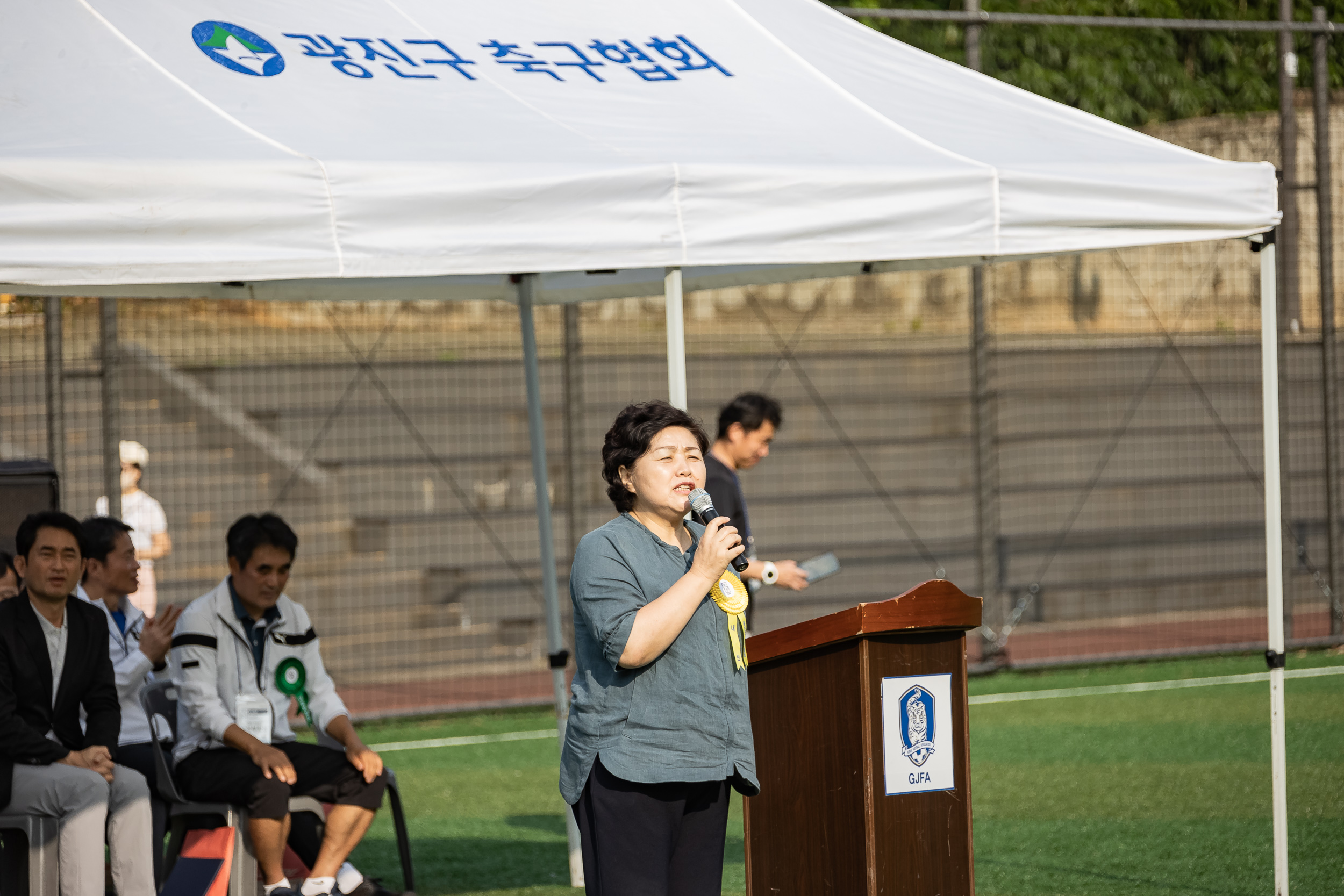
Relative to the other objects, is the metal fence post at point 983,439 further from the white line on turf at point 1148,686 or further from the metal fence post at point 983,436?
the white line on turf at point 1148,686

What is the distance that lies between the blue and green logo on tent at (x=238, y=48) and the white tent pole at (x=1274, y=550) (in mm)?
3130

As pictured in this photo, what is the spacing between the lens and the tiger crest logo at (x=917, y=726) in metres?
3.75

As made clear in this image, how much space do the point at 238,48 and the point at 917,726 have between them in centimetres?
279

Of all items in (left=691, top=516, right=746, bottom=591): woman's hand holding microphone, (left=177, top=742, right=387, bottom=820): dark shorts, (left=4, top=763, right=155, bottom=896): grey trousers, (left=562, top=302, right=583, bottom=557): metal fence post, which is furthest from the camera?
(left=562, top=302, right=583, bottom=557): metal fence post

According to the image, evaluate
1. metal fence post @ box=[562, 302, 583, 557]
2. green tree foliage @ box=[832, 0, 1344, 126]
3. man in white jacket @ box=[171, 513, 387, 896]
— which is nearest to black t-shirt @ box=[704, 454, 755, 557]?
man in white jacket @ box=[171, 513, 387, 896]

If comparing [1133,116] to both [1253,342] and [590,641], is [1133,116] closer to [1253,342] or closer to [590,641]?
[1253,342]

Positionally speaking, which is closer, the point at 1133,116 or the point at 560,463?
the point at 560,463

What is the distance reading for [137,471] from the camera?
380 inches

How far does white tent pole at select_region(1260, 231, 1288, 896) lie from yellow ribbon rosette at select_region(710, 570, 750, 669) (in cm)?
219

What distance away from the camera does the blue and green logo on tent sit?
4418 millimetres

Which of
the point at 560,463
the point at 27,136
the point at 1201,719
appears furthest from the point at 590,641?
the point at 560,463

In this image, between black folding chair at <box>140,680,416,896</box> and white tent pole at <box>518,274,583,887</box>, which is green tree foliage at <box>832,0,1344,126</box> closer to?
white tent pole at <box>518,274,583,887</box>

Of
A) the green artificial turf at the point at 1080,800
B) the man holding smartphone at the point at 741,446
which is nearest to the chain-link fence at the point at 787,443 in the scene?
the green artificial turf at the point at 1080,800

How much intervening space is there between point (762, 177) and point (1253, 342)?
429 inches
